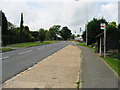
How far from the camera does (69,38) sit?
156500 millimetres

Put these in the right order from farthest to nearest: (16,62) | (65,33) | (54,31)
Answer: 1. (65,33)
2. (54,31)
3. (16,62)

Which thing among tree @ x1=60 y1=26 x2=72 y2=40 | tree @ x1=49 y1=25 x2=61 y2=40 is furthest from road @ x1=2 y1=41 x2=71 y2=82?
tree @ x1=60 y1=26 x2=72 y2=40

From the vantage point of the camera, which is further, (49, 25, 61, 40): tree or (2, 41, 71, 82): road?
(49, 25, 61, 40): tree

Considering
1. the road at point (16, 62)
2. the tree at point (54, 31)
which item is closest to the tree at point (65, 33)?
the tree at point (54, 31)

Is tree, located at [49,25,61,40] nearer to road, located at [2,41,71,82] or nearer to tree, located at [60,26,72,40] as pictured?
tree, located at [60,26,72,40]

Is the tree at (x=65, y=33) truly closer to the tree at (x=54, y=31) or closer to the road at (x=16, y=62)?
the tree at (x=54, y=31)

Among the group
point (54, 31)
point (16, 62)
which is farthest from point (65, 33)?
point (16, 62)

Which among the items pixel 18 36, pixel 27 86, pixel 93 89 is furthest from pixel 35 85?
pixel 18 36

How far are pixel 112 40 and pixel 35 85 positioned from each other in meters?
16.2

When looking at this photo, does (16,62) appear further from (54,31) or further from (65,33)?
(65,33)

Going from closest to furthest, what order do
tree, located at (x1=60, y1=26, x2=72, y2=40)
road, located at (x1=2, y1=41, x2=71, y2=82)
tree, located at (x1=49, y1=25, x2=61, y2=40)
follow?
road, located at (x1=2, y1=41, x2=71, y2=82)
tree, located at (x1=49, y1=25, x2=61, y2=40)
tree, located at (x1=60, y1=26, x2=72, y2=40)

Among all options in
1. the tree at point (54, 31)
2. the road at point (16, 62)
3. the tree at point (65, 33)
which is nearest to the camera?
the road at point (16, 62)

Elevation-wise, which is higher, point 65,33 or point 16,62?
point 65,33

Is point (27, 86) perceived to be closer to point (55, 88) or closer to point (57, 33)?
point (55, 88)
